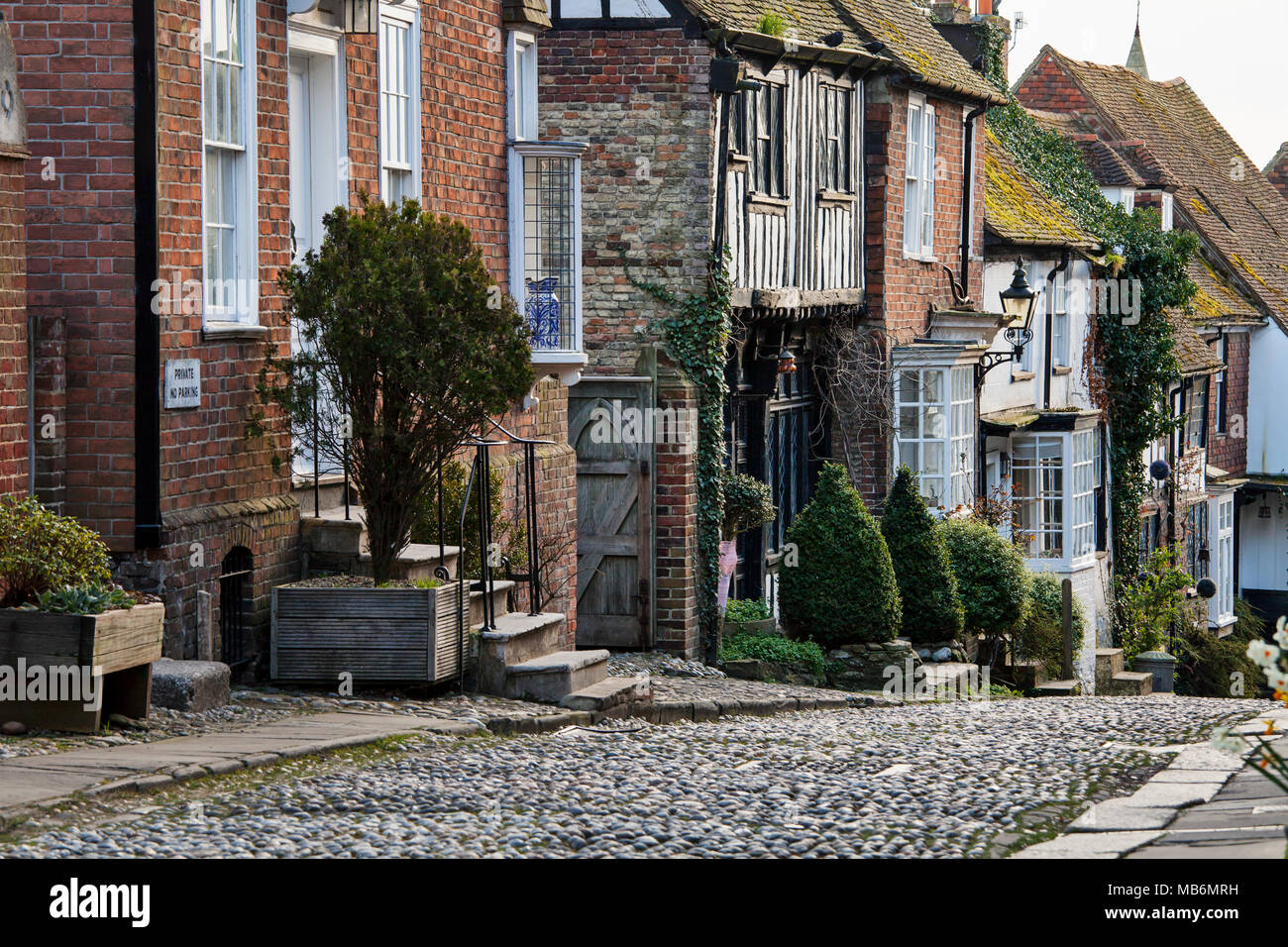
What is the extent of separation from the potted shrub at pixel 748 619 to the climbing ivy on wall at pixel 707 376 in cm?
47

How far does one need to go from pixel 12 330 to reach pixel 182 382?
0.99 meters

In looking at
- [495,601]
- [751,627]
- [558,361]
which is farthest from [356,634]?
[751,627]

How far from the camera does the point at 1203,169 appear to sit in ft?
125

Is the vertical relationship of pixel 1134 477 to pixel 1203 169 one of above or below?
below

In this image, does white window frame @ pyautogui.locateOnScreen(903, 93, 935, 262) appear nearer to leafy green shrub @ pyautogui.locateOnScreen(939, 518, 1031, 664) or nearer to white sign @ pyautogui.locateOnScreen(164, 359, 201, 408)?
leafy green shrub @ pyautogui.locateOnScreen(939, 518, 1031, 664)

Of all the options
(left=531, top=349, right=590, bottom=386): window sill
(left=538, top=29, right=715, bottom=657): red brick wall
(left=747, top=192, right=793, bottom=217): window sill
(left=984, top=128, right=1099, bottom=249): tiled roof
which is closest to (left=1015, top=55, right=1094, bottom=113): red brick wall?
(left=984, top=128, right=1099, bottom=249): tiled roof

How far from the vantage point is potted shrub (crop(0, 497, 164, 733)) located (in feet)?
27.3

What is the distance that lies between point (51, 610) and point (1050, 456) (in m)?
20.0

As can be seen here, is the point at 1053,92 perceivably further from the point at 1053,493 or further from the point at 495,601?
the point at 495,601

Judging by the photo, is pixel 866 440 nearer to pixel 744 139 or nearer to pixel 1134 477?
pixel 744 139

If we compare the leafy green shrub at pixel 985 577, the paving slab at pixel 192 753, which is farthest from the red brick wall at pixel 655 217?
the paving slab at pixel 192 753

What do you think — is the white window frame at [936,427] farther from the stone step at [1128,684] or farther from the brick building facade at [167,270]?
the brick building facade at [167,270]

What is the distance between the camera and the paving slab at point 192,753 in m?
7.32
